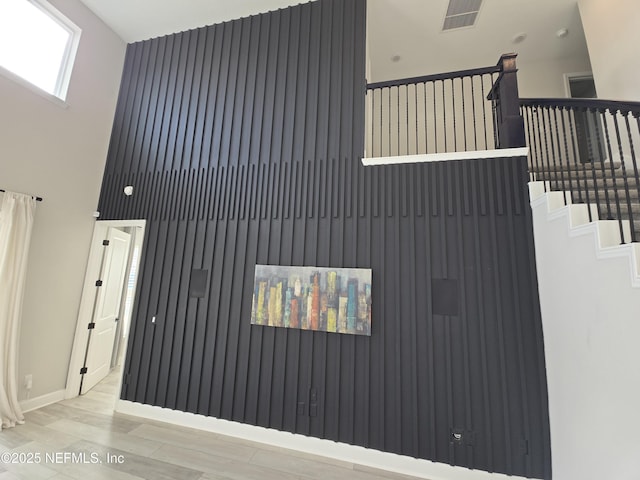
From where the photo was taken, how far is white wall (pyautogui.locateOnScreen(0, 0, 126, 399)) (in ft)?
11.2

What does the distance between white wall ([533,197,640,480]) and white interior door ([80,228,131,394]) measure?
5792 mm

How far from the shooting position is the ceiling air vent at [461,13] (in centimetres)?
407

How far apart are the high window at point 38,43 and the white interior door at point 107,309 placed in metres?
2.23

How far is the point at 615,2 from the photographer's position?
352 centimetres

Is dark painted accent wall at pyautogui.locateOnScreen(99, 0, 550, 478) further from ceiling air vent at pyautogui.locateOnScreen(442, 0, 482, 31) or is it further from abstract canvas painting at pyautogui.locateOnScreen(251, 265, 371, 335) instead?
ceiling air vent at pyautogui.locateOnScreen(442, 0, 482, 31)

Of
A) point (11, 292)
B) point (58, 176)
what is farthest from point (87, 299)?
point (58, 176)

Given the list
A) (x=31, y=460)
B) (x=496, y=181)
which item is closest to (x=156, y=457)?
(x=31, y=460)

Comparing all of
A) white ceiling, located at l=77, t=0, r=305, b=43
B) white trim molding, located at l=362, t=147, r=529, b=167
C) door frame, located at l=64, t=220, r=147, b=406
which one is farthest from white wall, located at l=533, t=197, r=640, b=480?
door frame, located at l=64, t=220, r=147, b=406

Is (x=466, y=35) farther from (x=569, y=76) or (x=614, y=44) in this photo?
(x=569, y=76)

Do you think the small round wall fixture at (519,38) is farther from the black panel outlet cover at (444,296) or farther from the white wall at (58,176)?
the white wall at (58,176)

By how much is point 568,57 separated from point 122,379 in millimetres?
9037

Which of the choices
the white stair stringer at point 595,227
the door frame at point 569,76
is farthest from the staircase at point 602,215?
the door frame at point 569,76

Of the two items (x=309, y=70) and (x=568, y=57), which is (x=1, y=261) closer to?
(x=309, y=70)

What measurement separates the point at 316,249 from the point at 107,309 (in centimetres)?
383
